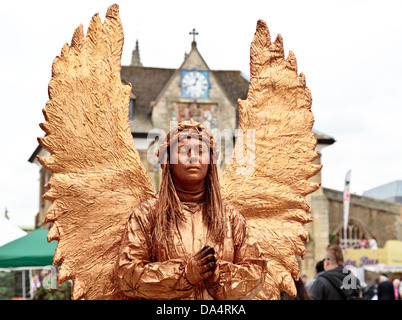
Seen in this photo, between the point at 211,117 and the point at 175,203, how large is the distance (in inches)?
859

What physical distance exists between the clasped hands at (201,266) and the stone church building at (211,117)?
19252 mm

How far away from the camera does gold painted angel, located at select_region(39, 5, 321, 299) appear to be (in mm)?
3543

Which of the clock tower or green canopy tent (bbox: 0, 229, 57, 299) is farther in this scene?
the clock tower

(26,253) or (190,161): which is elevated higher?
(190,161)

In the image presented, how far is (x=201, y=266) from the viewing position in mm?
3277

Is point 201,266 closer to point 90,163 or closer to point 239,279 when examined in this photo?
point 239,279

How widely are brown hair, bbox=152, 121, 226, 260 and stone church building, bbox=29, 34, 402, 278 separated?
18.8 metres

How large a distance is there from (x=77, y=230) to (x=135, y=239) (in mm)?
429

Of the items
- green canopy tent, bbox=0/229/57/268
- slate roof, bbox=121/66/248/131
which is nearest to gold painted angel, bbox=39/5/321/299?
green canopy tent, bbox=0/229/57/268

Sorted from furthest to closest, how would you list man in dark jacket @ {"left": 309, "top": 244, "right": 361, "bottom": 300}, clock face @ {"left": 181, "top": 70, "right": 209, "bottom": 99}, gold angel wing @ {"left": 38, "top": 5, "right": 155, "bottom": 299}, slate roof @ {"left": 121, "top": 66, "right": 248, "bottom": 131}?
slate roof @ {"left": 121, "top": 66, "right": 248, "bottom": 131} < clock face @ {"left": 181, "top": 70, "right": 209, "bottom": 99} < man in dark jacket @ {"left": 309, "top": 244, "right": 361, "bottom": 300} < gold angel wing @ {"left": 38, "top": 5, "right": 155, "bottom": 299}

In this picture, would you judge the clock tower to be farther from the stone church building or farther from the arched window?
the arched window

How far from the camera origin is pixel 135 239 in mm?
3588

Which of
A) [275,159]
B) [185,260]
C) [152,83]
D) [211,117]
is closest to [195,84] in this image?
[211,117]
